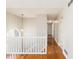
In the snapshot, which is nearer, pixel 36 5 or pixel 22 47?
pixel 36 5

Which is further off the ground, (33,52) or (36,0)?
(36,0)

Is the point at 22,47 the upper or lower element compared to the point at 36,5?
lower

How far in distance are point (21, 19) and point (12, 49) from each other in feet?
18.0

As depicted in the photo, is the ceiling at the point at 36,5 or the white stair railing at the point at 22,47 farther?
the white stair railing at the point at 22,47

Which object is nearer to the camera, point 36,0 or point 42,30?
point 36,0

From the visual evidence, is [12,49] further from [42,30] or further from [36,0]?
[42,30]

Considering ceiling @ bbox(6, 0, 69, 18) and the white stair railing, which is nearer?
ceiling @ bbox(6, 0, 69, 18)

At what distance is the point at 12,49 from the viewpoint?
6.14 metres

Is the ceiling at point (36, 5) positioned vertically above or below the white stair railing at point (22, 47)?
above

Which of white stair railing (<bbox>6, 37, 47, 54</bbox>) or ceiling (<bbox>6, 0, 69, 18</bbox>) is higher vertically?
ceiling (<bbox>6, 0, 69, 18</bbox>)
